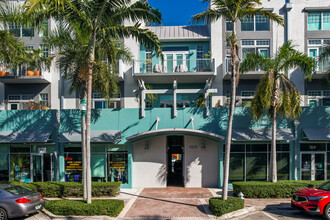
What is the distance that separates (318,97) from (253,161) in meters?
8.66

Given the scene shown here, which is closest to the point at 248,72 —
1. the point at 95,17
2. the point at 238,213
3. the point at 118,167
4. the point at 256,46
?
the point at 256,46

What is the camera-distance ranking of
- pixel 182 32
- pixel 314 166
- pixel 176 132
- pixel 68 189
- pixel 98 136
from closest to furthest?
pixel 68 189
pixel 176 132
pixel 98 136
pixel 314 166
pixel 182 32

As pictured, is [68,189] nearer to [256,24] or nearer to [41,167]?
[41,167]

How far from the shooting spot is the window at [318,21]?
20.4m

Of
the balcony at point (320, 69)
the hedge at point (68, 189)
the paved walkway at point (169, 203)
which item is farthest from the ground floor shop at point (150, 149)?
the balcony at point (320, 69)

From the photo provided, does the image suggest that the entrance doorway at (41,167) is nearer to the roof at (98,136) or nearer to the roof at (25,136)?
the roof at (25,136)

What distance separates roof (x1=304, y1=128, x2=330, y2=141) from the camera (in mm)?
14734

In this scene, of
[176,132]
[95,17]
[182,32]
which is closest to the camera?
[95,17]

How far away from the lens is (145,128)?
1600 cm

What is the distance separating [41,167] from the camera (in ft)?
52.4

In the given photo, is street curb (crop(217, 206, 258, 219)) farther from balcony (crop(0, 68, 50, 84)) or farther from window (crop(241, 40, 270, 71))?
balcony (crop(0, 68, 50, 84))

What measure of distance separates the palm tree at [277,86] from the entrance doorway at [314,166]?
3186 mm

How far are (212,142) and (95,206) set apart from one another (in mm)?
8077

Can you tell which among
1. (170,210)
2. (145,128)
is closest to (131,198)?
(170,210)
